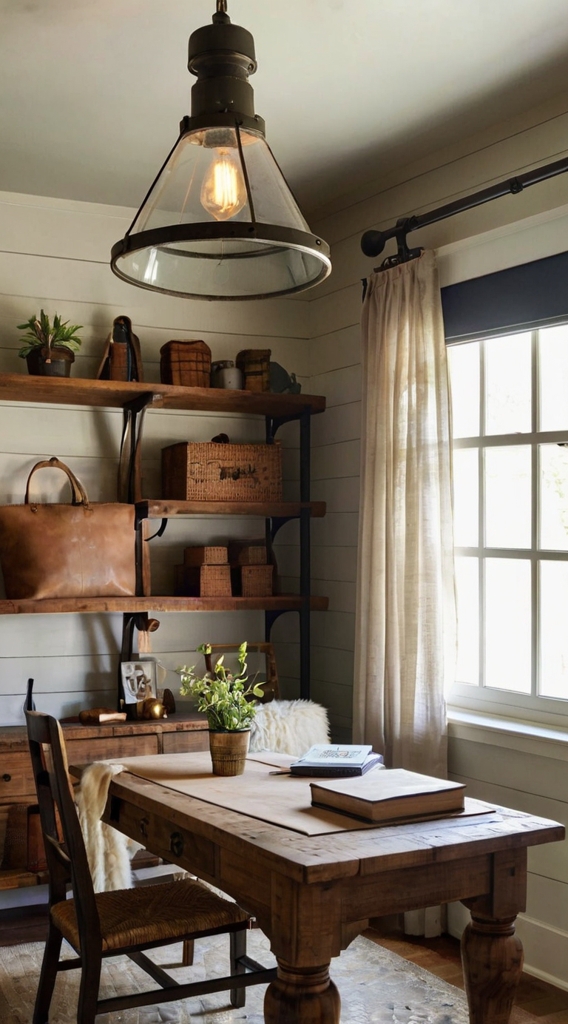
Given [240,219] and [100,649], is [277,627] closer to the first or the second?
[100,649]

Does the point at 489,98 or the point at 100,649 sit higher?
the point at 489,98

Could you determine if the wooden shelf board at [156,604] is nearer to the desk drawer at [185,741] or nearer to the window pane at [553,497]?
the desk drawer at [185,741]

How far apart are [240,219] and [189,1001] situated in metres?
2.27

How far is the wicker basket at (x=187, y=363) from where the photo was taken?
3.88 meters

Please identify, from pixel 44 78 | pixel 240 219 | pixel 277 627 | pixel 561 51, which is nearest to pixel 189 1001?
pixel 277 627

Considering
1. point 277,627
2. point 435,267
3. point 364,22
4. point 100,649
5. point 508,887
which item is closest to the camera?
point 508,887

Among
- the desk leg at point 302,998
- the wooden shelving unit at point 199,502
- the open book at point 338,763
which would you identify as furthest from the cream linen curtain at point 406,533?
the desk leg at point 302,998

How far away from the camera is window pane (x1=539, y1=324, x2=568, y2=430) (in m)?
3.15

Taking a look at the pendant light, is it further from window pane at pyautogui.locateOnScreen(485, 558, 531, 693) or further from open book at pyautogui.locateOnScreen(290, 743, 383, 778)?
window pane at pyautogui.locateOnScreen(485, 558, 531, 693)

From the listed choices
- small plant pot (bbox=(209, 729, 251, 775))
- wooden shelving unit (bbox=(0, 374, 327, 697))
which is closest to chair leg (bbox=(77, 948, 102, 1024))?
small plant pot (bbox=(209, 729, 251, 775))

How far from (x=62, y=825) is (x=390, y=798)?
843 millimetres

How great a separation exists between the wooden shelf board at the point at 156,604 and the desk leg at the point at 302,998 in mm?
1972

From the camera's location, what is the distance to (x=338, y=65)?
2887 millimetres

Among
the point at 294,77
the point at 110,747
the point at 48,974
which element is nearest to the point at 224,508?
the point at 110,747
